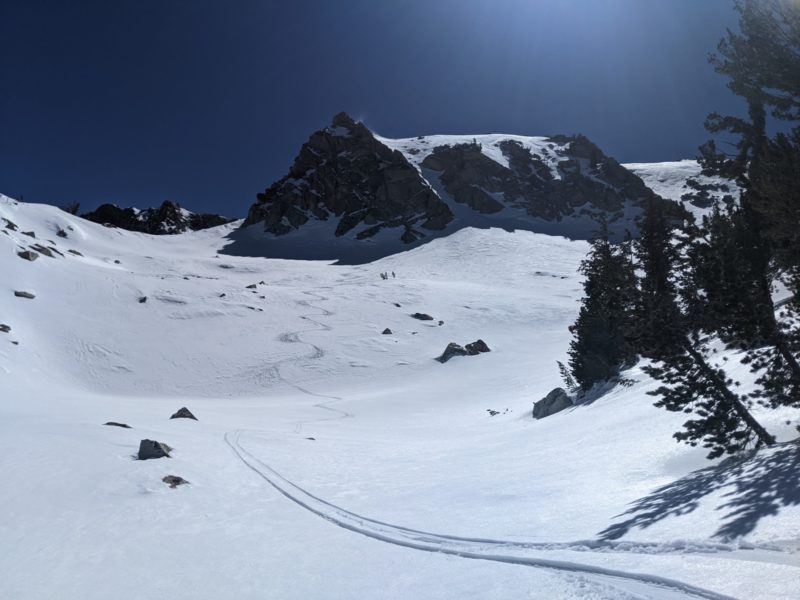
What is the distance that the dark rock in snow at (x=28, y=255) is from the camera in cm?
4084

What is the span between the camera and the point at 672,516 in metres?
6.48

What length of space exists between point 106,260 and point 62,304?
27.8m

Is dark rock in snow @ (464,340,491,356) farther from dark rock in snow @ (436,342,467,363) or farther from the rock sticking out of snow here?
the rock sticking out of snow

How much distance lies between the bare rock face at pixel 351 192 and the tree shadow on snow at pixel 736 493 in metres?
97.2

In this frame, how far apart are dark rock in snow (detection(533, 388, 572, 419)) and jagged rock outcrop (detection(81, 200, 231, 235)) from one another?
139 meters

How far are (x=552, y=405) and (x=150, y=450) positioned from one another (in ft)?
50.3

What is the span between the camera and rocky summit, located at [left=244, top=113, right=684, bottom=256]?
113 metres

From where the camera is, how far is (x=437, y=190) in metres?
125

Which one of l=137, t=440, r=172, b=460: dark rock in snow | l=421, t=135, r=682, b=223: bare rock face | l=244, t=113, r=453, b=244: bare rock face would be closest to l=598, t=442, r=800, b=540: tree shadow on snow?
l=137, t=440, r=172, b=460: dark rock in snow

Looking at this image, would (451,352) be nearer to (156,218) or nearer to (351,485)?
(351,485)

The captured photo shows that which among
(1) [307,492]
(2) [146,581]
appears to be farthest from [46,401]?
(2) [146,581]

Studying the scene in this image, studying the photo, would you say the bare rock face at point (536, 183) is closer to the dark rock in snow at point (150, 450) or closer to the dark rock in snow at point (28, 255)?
the dark rock in snow at point (28, 255)

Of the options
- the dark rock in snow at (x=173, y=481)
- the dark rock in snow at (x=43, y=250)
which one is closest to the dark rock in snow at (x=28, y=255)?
the dark rock in snow at (x=43, y=250)

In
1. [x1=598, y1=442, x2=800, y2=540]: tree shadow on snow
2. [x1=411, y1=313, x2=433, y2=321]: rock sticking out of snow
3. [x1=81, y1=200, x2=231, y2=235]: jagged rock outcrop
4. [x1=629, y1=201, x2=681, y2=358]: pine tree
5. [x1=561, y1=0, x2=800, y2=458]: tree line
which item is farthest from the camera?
[x1=81, y1=200, x2=231, y2=235]: jagged rock outcrop
